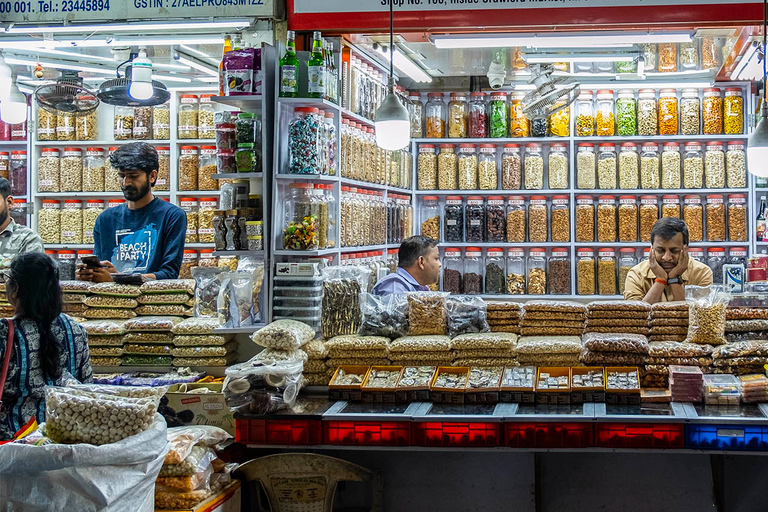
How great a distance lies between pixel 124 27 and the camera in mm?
4523

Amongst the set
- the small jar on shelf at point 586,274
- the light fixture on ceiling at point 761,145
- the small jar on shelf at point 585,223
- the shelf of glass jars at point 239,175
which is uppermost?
the light fixture on ceiling at point 761,145

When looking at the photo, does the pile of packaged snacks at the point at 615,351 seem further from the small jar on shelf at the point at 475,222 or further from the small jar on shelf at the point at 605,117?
the small jar on shelf at the point at 605,117

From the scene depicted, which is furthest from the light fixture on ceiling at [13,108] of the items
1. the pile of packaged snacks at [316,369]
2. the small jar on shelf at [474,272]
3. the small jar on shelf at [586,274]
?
the small jar on shelf at [586,274]

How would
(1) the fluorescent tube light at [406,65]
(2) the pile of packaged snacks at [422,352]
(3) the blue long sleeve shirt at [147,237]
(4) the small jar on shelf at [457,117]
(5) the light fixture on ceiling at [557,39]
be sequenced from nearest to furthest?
(2) the pile of packaged snacks at [422,352]
(5) the light fixture on ceiling at [557,39]
(3) the blue long sleeve shirt at [147,237]
(1) the fluorescent tube light at [406,65]
(4) the small jar on shelf at [457,117]

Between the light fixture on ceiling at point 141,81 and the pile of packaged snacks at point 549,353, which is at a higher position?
the light fixture on ceiling at point 141,81

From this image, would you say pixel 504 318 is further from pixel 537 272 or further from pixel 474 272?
pixel 474 272

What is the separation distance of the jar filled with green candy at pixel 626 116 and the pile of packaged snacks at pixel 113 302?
4.20 meters

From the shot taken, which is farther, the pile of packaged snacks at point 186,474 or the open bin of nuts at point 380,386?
the open bin of nuts at point 380,386

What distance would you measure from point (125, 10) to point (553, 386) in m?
3.06

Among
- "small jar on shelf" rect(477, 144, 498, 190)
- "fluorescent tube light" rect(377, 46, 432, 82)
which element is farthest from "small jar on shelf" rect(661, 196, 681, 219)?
"fluorescent tube light" rect(377, 46, 432, 82)

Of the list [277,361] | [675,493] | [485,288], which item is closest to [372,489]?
[277,361]

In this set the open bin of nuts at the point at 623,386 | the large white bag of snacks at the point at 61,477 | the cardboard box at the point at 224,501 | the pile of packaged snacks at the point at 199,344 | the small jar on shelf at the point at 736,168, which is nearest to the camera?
the large white bag of snacks at the point at 61,477

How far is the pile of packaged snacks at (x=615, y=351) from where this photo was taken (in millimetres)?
3227

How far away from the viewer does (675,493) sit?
3271 mm
